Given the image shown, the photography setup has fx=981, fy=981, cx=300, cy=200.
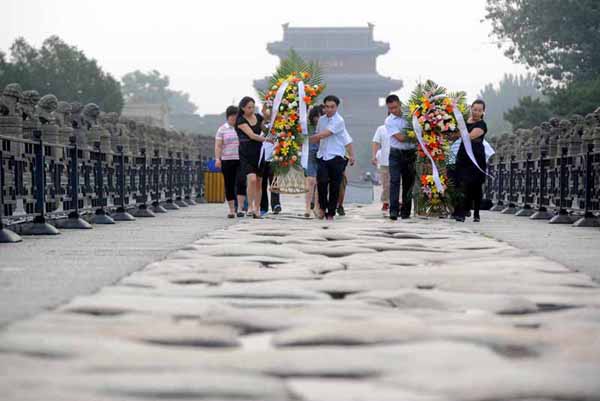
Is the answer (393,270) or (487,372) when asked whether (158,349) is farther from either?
(393,270)

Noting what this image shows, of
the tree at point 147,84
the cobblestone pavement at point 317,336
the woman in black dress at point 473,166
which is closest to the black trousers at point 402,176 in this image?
the woman in black dress at point 473,166

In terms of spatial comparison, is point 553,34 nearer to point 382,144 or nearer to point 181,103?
point 382,144

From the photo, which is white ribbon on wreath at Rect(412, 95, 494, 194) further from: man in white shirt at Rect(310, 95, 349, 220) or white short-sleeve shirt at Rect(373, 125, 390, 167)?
white short-sleeve shirt at Rect(373, 125, 390, 167)

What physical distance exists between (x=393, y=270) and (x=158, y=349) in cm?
266

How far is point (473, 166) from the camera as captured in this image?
39.2ft

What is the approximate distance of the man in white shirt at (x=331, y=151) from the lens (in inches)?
456

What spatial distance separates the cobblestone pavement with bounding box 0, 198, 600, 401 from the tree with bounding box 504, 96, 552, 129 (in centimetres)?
2724

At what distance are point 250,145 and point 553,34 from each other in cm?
2608

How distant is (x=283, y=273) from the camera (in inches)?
218

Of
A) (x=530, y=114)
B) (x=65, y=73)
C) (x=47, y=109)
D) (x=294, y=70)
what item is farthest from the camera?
(x=65, y=73)

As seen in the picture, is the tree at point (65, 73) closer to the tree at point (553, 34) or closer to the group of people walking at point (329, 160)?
the tree at point (553, 34)

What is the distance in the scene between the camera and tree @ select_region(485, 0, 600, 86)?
33.8 meters

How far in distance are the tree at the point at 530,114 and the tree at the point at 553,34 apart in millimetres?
3090

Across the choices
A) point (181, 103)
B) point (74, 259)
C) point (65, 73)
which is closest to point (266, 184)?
point (74, 259)
